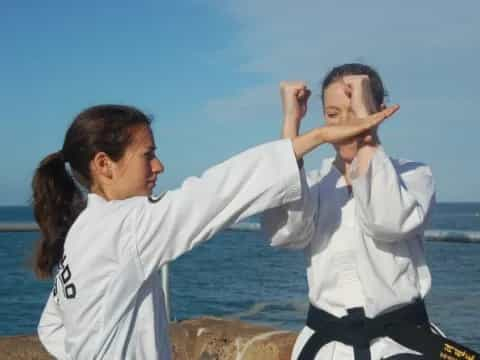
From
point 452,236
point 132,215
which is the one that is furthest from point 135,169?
point 452,236

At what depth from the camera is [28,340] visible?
10.9 feet

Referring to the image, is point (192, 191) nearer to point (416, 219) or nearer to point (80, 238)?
point (80, 238)

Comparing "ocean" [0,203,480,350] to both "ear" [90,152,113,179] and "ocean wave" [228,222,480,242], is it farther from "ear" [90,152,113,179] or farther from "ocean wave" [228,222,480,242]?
"ear" [90,152,113,179]

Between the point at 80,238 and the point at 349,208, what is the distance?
771mm

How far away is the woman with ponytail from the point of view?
1745 mm

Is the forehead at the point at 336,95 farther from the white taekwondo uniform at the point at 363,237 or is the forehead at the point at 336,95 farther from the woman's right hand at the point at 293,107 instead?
the white taekwondo uniform at the point at 363,237

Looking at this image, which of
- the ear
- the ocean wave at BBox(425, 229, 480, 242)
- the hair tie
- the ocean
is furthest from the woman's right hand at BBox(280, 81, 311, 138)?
the ocean wave at BBox(425, 229, 480, 242)

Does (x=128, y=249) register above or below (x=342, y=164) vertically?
below

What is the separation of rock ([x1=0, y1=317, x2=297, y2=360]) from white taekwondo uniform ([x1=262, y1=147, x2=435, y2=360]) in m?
1.10

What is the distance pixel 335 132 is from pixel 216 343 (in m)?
1.88

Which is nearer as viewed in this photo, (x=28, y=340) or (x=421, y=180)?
(x=421, y=180)

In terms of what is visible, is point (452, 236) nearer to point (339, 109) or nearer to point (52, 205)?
point (339, 109)

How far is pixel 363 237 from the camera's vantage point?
72.6 inches

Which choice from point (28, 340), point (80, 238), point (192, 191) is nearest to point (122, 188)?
point (80, 238)
